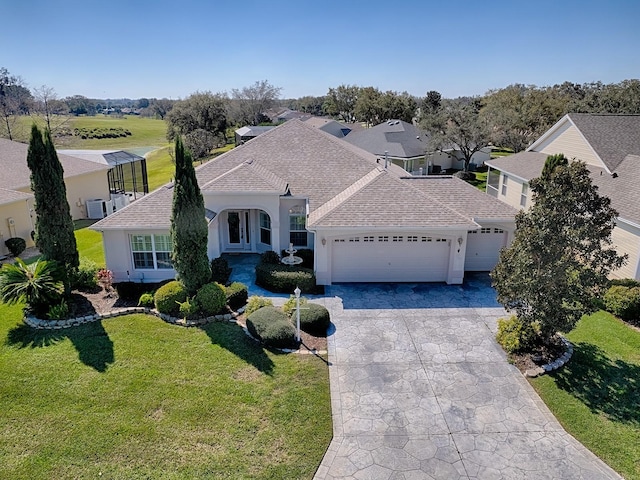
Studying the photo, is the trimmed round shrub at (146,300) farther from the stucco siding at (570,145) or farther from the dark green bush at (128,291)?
the stucco siding at (570,145)

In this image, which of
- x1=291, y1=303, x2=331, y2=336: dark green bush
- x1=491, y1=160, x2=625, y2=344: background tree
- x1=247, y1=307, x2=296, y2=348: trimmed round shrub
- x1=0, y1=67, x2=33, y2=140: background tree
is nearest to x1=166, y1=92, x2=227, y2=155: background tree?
x1=0, y1=67, x2=33, y2=140: background tree

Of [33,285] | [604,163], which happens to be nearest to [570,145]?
[604,163]

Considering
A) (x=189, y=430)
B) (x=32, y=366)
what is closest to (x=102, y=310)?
(x=32, y=366)

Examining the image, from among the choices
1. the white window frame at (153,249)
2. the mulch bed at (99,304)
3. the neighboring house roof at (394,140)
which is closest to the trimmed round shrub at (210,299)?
the mulch bed at (99,304)

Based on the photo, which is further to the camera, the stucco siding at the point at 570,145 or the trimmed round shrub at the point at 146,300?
the stucco siding at the point at 570,145

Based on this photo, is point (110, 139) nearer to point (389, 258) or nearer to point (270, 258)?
point (270, 258)

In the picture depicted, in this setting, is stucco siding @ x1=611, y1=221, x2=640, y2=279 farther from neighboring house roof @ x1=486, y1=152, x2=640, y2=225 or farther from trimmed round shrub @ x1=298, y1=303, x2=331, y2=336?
trimmed round shrub @ x1=298, y1=303, x2=331, y2=336
